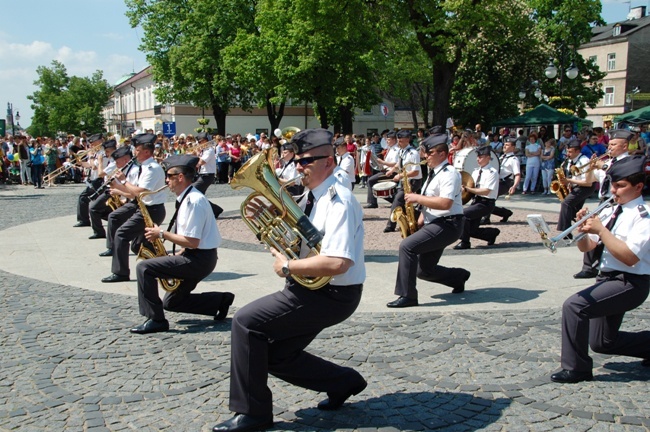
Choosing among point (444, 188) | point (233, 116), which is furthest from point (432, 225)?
point (233, 116)

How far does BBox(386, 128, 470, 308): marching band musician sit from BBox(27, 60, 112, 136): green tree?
89890mm

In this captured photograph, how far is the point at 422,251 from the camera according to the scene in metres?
Answer: 7.16

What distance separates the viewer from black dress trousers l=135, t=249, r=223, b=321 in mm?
6191

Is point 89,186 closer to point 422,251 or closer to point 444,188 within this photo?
point 422,251

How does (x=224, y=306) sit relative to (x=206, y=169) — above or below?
below

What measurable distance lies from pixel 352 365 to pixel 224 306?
1869 mm

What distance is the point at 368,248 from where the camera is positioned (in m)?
11.1

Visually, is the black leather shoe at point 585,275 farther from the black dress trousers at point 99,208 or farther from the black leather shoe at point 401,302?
the black dress trousers at point 99,208

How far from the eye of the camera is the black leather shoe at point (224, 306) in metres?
6.62

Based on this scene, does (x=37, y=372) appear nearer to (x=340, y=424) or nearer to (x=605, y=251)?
(x=340, y=424)

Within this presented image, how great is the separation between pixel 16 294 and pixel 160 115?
61229 millimetres

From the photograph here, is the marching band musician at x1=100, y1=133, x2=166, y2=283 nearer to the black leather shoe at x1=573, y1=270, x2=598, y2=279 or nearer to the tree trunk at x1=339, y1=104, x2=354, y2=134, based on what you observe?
the black leather shoe at x1=573, y1=270, x2=598, y2=279

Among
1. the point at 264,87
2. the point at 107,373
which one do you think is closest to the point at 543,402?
the point at 107,373

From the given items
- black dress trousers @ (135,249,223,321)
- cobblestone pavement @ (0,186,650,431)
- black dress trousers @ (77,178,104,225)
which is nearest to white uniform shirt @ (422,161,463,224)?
cobblestone pavement @ (0,186,650,431)
